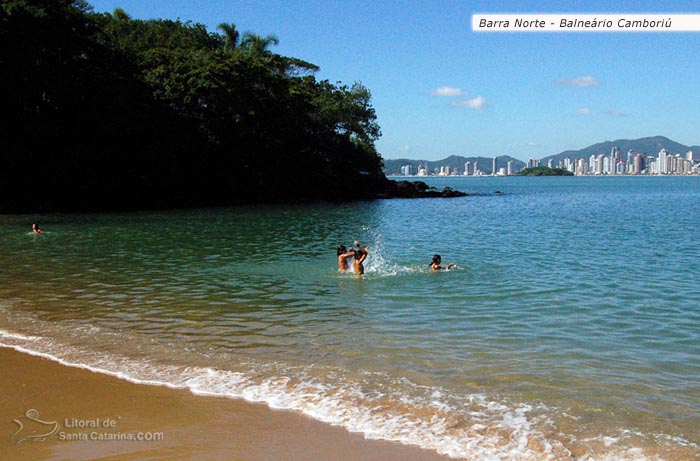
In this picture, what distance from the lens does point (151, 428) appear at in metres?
6.80

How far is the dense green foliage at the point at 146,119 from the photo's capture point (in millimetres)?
45156

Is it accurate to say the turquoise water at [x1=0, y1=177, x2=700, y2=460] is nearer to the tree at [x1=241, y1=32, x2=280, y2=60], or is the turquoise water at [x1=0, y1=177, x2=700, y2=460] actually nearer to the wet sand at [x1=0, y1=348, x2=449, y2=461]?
the wet sand at [x1=0, y1=348, x2=449, y2=461]

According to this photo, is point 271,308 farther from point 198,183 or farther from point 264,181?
point 264,181

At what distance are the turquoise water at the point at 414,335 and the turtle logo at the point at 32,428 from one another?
1.71m

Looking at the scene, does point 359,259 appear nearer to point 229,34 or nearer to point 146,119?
point 146,119

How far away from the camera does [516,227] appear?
3706 cm

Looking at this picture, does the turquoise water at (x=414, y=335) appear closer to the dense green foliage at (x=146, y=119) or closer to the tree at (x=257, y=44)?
the dense green foliage at (x=146, y=119)

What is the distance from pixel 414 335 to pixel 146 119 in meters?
47.5

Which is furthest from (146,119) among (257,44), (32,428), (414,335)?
(32,428)

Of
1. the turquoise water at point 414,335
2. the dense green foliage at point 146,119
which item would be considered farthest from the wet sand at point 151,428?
the dense green foliage at point 146,119

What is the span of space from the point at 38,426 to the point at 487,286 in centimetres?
1183

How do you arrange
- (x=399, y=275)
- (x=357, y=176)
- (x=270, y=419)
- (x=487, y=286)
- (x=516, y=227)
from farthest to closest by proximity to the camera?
(x=357, y=176)
(x=516, y=227)
(x=399, y=275)
(x=487, y=286)
(x=270, y=419)

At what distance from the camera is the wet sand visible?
6188 mm

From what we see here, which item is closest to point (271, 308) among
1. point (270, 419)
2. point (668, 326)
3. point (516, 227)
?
point (270, 419)
